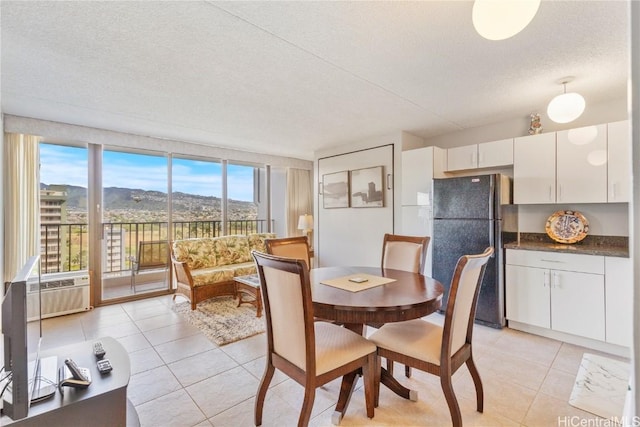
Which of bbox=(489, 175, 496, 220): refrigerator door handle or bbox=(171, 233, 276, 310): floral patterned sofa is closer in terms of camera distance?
bbox=(489, 175, 496, 220): refrigerator door handle

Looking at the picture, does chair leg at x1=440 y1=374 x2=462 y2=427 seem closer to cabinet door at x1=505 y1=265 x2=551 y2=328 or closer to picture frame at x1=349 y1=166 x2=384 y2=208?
cabinet door at x1=505 y1=265 x2=551 y2=328

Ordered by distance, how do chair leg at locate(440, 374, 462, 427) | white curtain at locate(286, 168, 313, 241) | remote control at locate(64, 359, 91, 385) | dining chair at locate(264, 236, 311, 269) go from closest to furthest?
remote control at locate(64, 359, 91, 385) < chair leg at locate(440, 374, 462, 427) < dining chair at locate(264, 236, 311, 269) < white curtain at locate(286, 168, 313, 241)

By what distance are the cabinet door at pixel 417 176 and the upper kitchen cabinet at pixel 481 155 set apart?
1.16ft

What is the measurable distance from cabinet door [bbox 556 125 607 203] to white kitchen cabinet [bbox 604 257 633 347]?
62 cm

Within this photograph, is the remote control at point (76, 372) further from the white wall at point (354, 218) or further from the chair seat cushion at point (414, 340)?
the white wall at point (354, 218)

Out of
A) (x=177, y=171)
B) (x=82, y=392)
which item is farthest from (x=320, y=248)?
(x=82, y=392)

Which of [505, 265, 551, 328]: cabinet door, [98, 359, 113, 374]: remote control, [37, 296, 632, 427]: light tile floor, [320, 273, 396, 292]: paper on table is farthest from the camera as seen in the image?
[505, 265, 551, 328]: cabinet door

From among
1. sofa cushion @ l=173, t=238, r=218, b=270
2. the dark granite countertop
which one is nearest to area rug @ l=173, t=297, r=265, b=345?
sofa cushion @ l=173, t=238, r=218, b=270

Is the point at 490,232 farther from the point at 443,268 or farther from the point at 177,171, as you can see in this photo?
the point at 177,171

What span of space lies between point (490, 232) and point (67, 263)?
5272 millimetres

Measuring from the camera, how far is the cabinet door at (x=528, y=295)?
9.52 ft

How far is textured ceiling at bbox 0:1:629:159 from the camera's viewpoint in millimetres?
1715

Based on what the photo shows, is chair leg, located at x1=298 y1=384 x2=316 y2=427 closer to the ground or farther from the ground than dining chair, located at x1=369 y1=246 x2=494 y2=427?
closer to the ground

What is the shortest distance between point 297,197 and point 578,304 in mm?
4663
